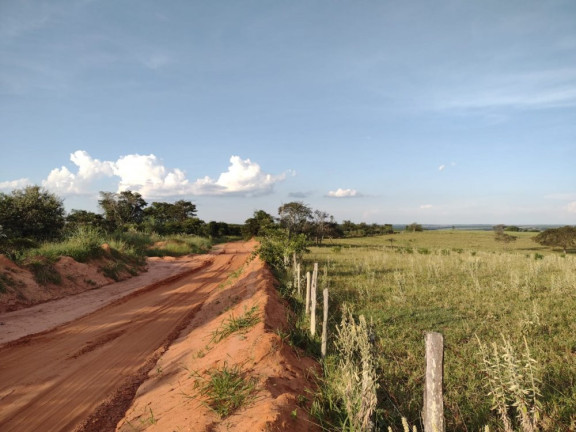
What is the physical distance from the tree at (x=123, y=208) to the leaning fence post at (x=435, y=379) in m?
47.7

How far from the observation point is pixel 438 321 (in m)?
9.04

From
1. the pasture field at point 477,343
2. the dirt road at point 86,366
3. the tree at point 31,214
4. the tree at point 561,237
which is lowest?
the dirt road at point 86,366

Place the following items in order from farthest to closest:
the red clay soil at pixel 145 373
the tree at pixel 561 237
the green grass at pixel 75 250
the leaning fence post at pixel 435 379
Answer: the tree at pixel 561 237 < the green grass at pixel 75 250 < the red clay soil at pixel 145 373 < the leaning fence post at pixel 435 379

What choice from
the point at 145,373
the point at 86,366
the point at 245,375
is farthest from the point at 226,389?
the point at 86,366

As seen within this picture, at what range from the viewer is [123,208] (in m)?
50.1

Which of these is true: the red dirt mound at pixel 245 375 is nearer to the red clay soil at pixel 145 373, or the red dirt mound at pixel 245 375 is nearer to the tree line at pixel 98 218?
the red clay soil at pixel 145 373

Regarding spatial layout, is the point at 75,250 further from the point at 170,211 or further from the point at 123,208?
the point at 170,211

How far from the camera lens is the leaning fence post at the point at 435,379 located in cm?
328

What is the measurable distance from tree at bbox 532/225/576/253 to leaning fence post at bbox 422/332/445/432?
47.2m

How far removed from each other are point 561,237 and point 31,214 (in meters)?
54.4

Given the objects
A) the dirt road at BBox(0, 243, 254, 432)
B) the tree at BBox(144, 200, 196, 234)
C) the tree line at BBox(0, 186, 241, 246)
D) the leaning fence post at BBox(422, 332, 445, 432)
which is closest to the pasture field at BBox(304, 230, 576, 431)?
the leaning fence post at BBox(422, 332, 445, 432)

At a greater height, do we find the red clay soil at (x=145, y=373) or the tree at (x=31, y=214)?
the tree at (x=31, y=214)


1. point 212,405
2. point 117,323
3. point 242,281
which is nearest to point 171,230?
point 242,281

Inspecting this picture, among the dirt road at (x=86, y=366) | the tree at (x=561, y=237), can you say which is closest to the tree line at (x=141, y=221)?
the tree at (x=561, y=237)
